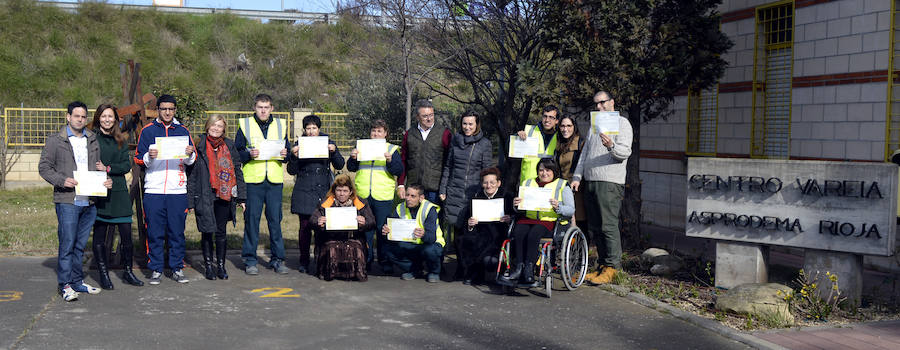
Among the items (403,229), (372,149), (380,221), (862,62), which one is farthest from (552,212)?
(862,62)

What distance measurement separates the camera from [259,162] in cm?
912

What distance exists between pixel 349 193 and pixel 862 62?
22.0ft

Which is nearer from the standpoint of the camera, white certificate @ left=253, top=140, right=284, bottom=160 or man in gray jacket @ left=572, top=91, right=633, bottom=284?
man in gray jacket @ left=572, top=91, right=633, bottom=284

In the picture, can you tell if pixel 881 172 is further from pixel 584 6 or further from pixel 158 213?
pixel 158 213

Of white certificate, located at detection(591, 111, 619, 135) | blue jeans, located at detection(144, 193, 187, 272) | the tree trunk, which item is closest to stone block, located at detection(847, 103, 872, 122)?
the tree trunk

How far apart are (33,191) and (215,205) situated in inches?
528

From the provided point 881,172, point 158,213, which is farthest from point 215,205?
point 881,172

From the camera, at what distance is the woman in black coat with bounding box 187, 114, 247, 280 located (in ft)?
28.2

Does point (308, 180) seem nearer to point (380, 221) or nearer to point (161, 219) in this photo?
point (380, 221)

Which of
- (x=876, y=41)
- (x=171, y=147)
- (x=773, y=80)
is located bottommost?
(x=171, y=147)

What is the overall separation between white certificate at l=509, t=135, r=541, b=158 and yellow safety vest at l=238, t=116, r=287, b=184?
2.59 meters

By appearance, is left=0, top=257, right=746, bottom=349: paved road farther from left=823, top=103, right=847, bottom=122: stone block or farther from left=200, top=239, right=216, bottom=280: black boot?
left=823, top=103, right=847, bottom=122: stone block

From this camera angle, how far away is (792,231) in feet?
25.8

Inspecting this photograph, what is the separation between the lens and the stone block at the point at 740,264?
8.23 m
